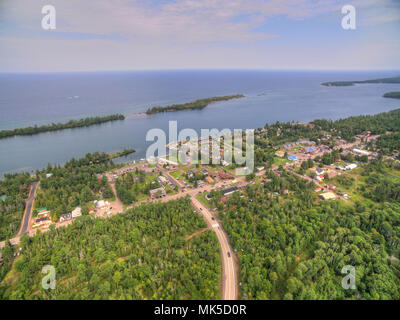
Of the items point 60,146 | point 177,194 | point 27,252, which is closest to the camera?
point 27,252

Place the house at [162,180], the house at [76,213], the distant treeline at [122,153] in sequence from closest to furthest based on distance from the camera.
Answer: the house at [76,213] < the house at [162,180] < the distant treeline at [122,153]

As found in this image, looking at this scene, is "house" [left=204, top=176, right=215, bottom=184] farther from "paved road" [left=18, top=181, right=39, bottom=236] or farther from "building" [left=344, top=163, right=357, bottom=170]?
"building" [left=344, top=163, right=357, bottom=170]

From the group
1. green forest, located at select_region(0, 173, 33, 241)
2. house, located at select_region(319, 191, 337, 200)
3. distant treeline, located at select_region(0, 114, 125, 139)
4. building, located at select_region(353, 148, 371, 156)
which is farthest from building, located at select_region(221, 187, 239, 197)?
distant treeline, located at select_region(0, 114, 125, 139)

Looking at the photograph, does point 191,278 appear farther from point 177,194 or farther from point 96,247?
point 177,194

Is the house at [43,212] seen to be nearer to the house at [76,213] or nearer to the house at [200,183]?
the house at [76,213]

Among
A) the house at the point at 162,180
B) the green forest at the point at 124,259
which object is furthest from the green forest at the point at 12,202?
the house at the point at 162,180

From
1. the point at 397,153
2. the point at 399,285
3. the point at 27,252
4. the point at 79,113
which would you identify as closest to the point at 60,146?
the point at 79,113
